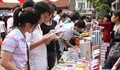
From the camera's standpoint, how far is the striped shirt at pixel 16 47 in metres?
3.52

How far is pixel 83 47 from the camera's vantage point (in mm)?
4879

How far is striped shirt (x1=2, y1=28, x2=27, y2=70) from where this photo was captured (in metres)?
3.52

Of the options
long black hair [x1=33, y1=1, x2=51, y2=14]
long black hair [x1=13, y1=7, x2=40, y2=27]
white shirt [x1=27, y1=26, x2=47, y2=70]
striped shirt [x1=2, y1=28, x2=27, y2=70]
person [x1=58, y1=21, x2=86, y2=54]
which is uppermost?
long black hair [x1=13, y1=7, x2=40, y2=27]

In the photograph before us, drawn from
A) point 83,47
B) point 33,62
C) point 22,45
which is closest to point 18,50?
point 22,45

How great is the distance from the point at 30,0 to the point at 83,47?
3.44ft

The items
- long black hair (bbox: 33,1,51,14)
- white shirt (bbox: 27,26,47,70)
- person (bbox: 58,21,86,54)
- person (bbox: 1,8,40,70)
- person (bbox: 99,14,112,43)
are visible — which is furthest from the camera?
person (bbox: 99,14,112,43)

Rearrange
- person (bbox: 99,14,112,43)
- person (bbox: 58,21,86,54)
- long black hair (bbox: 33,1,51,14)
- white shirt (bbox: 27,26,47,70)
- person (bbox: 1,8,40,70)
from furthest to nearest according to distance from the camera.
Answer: person (bbox: 99,14,112,43) → person (bbox: 58,21,86,54) → long black hair (bbox: 33,1,51,14) → white shirt (bbox: 27,26,47,70) → person (bbox: 1,8,40,70)

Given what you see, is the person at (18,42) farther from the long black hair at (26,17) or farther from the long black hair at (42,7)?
the long black hair at (42,7)

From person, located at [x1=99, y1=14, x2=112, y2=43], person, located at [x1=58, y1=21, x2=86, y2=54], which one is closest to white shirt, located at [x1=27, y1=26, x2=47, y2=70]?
person, located at [x1=58, y1=21, x2=86, y2=54]

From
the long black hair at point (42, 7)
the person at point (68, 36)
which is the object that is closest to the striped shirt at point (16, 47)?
the long black hair at point (42, 7)

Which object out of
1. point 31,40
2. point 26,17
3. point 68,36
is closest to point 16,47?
point 26,17

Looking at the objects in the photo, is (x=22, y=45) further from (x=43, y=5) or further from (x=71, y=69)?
(x=43, y=5)

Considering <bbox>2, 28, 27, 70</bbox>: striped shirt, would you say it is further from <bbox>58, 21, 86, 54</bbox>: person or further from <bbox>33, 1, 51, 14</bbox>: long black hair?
<bbox>58, 21, 86, 54</bbox>: person

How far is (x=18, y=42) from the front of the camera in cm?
359
